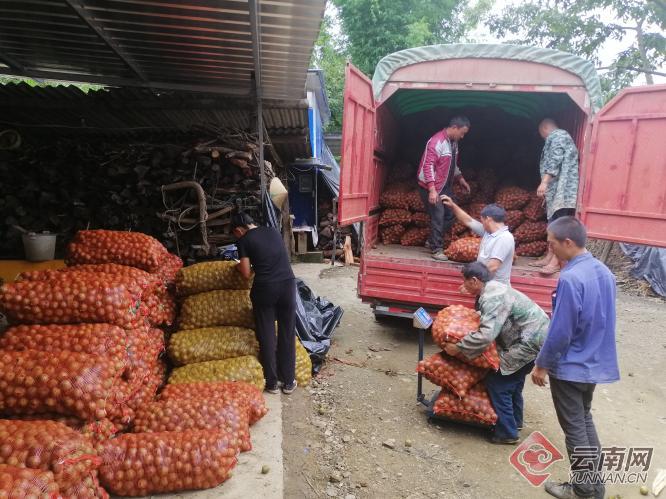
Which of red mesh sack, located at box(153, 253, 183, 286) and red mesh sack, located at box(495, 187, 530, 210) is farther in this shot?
red mesh sack, located at box(495, 187, 530, 210)

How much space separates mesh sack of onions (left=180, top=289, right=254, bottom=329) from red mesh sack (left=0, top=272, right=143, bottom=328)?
3.36 feet

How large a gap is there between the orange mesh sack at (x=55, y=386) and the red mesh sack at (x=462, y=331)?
2559mm

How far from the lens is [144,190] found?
5.23 metres

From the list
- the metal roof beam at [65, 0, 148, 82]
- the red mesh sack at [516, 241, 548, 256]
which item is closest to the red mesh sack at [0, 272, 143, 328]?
the metal roof beam at [65, 0, 148, 82]

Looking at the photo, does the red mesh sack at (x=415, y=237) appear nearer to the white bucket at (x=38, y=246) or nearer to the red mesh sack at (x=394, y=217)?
the red mesh sack at (x=394, y=217)

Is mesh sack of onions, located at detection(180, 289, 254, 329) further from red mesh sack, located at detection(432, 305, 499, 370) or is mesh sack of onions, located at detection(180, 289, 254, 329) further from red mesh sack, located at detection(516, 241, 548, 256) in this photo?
red mesh sack, located at detection(516, 241, 548, 256)

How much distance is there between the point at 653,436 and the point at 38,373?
4.98 meters

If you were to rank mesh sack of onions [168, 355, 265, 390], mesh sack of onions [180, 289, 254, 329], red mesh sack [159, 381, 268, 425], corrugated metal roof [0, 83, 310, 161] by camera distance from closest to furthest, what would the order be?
1. red mesh sack [159, 381, 268, 425]
2. mesh sack of onions [168, 355, 265, 390]
3. mesh sack of onions [180, 289, 254, 329]
4. corrugated metal roof [0, 83, 310, 161]

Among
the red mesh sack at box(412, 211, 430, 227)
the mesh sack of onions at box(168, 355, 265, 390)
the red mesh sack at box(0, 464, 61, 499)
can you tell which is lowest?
the mesh sack of onions at box(168, 355, 265, 390)

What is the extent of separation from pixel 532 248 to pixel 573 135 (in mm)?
1721

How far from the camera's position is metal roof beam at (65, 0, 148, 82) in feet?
11.1

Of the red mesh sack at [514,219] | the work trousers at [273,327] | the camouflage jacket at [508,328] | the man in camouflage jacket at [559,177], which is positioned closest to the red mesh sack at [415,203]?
the red mesh sack at [514,219]

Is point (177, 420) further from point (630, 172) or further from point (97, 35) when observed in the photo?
point (630, 172)

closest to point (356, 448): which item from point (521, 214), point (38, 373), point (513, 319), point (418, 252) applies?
point (513, 319)
